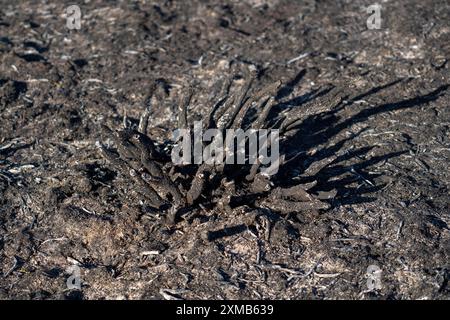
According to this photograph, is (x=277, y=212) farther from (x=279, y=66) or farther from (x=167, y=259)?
(x=279, y=66)

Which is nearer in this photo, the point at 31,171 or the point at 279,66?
the point at 31,171
